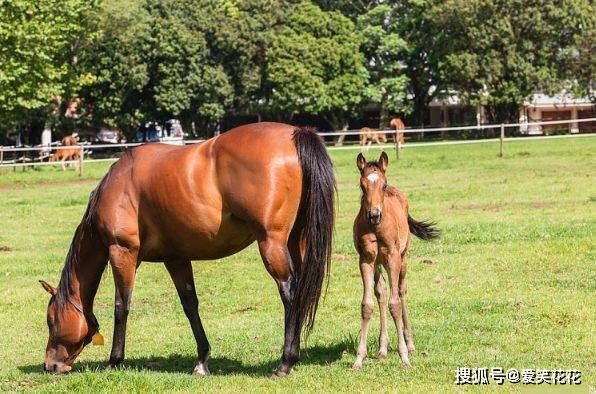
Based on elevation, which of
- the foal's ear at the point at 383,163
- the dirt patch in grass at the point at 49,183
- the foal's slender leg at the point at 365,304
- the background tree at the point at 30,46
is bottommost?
the dirt patch in grass at the point at 49,183

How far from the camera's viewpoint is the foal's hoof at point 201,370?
324 inches

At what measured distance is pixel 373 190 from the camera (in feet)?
24.9

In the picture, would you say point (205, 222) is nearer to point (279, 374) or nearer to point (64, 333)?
point (279, 374)

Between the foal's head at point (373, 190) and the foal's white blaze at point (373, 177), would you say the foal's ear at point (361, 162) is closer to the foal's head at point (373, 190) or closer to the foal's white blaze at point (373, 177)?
the foal's head at point (373, 190)

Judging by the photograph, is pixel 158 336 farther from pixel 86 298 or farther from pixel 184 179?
pixel 184 179

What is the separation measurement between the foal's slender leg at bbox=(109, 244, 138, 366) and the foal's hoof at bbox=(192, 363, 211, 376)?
695 mm

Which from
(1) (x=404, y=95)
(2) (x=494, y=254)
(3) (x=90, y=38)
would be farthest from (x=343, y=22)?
(2) (x=494, y=254)

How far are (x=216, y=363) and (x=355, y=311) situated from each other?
247 cm

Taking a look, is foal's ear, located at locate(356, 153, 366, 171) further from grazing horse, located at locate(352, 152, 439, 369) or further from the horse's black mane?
the horse's black mane

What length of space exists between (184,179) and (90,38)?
4577 centimetres

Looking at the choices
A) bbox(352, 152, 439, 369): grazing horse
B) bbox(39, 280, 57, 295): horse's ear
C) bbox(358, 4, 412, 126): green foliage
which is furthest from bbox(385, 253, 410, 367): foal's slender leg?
bbox(358, 4, 412, 126): green foliage

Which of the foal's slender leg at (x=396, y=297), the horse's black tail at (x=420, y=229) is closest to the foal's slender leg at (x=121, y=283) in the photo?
the foal's slender leg at (x=396, y=297)

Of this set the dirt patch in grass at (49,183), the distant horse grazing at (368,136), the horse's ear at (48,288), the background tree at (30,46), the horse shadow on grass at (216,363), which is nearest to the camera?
the horse shadow on grass at (216,363)

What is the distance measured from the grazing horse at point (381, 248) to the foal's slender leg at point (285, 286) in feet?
1.96
